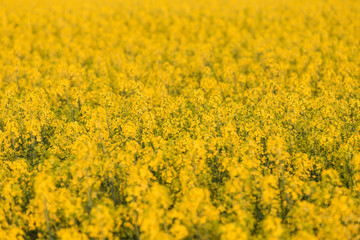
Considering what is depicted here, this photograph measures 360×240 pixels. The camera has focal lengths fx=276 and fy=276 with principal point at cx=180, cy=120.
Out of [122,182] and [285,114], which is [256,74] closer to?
[285,114]

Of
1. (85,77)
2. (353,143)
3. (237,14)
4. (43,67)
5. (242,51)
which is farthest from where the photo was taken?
(237,14)

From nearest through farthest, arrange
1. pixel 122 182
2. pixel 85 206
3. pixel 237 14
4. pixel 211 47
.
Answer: pixel 85 206 → pixel 122 182 → pixel 211 47 → pixel 237 14

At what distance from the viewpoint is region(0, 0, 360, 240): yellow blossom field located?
41.1ft

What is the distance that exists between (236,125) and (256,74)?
11.9m

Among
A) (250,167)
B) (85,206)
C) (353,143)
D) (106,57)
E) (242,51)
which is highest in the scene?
(242,51)

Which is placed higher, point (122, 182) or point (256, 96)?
point (256, 96)

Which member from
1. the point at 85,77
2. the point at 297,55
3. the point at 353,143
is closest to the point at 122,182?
the point at 353,143

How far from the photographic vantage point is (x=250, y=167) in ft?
47.2

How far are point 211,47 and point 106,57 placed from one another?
14705 mm

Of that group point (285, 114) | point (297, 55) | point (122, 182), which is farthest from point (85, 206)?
point (297, 55)

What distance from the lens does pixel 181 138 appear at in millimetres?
17984

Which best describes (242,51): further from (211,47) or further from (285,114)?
(285,114)

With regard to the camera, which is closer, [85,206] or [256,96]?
[85,206]

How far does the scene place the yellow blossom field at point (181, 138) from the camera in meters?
12.5
